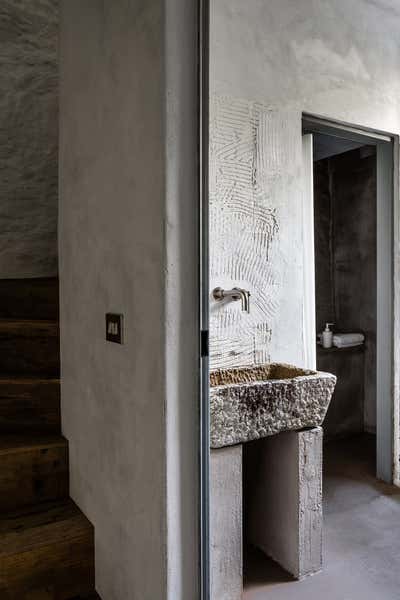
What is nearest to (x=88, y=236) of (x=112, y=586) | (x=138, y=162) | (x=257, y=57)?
(x=138, y=162)

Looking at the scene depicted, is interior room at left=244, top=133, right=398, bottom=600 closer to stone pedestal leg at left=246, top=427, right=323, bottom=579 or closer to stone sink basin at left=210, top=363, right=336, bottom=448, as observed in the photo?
stone pedestal leg at left=246, top=427, right=323, bottom=579

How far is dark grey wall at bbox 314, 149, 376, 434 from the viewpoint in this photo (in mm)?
3522

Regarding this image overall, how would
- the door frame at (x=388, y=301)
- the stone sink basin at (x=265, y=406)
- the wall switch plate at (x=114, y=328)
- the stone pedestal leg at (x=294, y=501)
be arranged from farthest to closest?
the door frame at (x=388, y=301), the stone pedestal leg at (x=294, y=501), the stone sink basin at (x=265, y=406), the wall switch plate at (x=114, y=328)

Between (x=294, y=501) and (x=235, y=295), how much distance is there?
0.88 metres

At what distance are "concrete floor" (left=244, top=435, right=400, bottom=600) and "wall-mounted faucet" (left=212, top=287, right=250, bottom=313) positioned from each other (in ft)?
3.60

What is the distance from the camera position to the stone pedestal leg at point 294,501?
6.02 feet

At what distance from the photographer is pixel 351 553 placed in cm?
203

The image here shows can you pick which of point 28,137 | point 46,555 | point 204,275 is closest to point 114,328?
point 204,275

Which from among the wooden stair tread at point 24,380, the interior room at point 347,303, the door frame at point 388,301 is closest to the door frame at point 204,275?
the wooden stair tread at point 24,380

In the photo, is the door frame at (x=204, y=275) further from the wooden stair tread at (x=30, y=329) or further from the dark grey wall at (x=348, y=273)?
the dark grey wall at (x=348, y=273)

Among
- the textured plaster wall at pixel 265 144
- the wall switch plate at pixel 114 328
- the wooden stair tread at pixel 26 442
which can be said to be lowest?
the wooden stair tread at pixel 26 442

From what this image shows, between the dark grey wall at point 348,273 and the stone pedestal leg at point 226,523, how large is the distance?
1884mm

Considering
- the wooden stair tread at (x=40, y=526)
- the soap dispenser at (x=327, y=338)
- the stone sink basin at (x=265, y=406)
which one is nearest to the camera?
the wooden stair tread at (x=40, y=526)

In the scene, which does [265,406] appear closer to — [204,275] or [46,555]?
[204,275]
